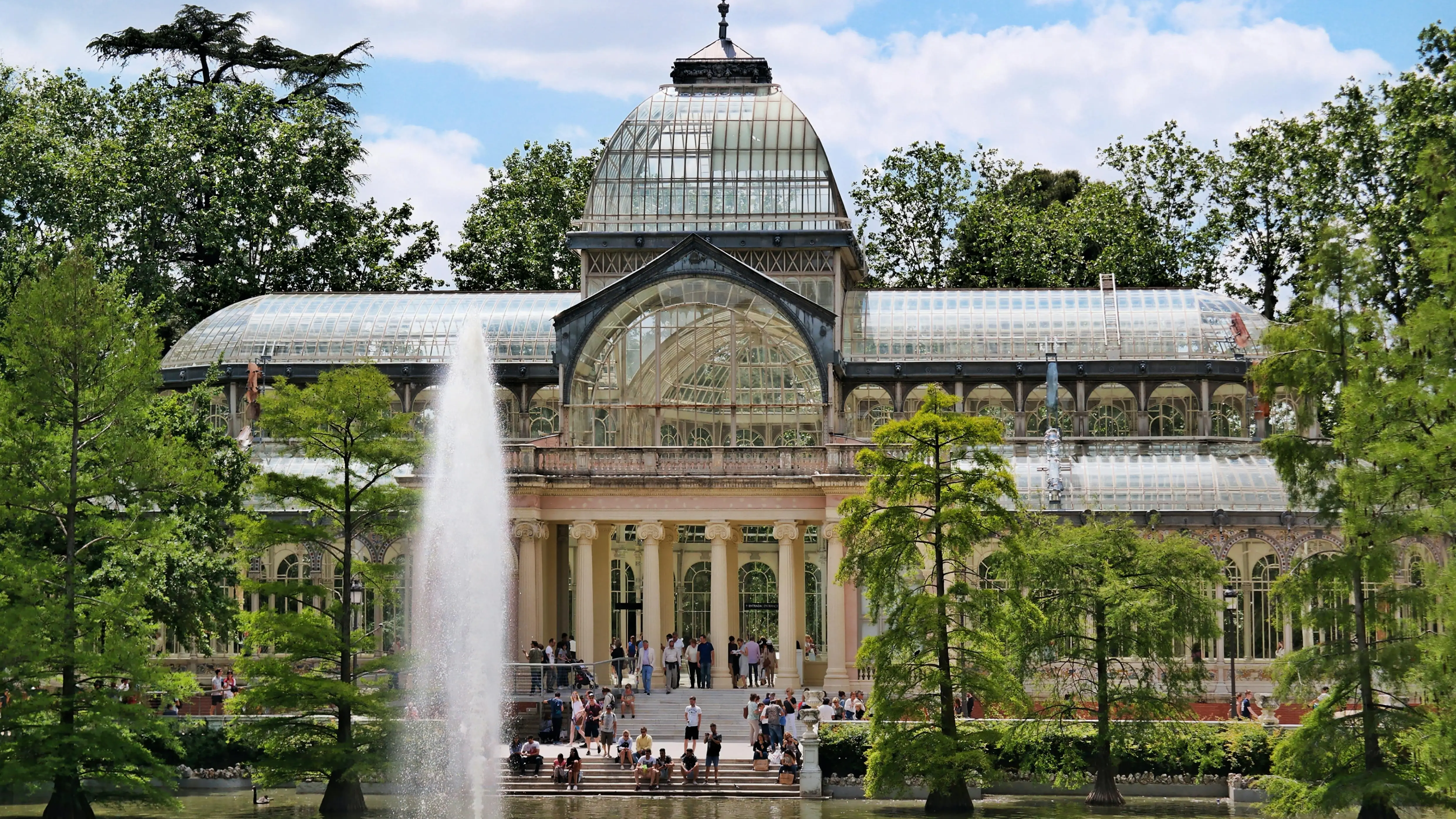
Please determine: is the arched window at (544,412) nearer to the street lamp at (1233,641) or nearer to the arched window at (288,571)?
the arched window at (288,571)

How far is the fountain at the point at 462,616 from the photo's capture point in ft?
121

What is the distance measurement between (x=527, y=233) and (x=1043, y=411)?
27.0m

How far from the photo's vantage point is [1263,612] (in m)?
55.9

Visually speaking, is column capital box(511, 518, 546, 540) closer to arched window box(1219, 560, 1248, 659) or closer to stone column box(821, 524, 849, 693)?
stone column box(821, 524, 849, 693)

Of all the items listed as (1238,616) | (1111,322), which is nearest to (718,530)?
(1238,616)

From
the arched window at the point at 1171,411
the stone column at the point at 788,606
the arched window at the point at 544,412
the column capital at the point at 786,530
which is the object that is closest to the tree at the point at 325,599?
the stone column at the point at 788,606

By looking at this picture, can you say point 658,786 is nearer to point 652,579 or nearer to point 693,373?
point 652,579

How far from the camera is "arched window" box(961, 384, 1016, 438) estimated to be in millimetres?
62625

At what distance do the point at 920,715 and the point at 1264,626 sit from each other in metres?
20.2

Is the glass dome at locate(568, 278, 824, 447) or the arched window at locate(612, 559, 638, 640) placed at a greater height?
the glass dome at locate(568, 278, 824, 447)

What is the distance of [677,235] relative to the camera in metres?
61.8

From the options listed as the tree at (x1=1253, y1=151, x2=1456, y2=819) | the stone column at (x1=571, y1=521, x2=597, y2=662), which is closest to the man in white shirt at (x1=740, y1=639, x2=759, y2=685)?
the stone column at (x1=571, y1=521, x2=597, y2=662)

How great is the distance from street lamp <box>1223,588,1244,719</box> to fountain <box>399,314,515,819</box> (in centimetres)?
1865

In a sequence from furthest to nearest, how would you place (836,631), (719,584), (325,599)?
(719,584)
(836,631)
(325,599)
